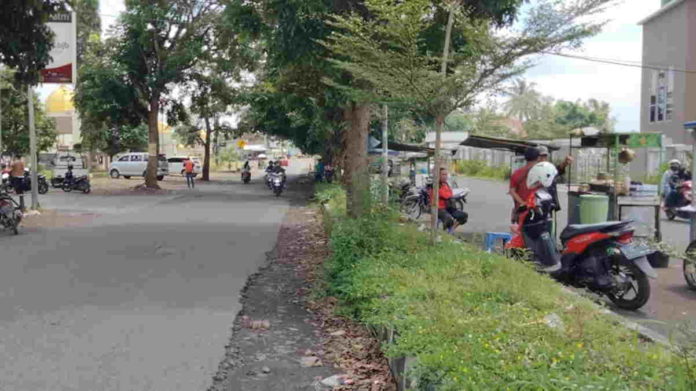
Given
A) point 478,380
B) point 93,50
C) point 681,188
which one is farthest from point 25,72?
point 93,50

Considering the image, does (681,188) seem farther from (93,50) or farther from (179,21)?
(93,50)

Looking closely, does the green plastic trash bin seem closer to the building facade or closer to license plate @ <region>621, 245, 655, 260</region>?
license plate @ <region>621, 245, 655, 260</region>

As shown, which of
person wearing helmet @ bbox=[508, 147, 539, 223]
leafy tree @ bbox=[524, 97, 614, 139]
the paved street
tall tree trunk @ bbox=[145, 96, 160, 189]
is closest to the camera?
the paved street

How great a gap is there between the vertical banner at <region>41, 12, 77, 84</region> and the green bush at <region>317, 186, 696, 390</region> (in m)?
12.1

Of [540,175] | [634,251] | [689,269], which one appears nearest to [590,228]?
[634,251]

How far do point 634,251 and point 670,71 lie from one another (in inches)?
1224

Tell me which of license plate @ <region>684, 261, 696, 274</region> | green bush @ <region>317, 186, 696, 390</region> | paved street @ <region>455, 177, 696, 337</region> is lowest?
paved street @ <region>455, 177, 696, 337</region>

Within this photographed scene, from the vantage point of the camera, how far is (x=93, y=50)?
29609 mm

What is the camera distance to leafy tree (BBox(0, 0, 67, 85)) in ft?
41.1

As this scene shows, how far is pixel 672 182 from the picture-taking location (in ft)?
59.5

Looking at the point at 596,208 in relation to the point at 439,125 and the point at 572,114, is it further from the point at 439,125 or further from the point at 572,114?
the point at 572,114

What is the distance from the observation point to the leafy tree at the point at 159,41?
27172mm

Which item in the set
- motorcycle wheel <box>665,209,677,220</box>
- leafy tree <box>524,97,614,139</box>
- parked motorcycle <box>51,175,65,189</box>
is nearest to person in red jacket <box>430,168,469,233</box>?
motorcycle wheel <box>665,209,677,220</box>

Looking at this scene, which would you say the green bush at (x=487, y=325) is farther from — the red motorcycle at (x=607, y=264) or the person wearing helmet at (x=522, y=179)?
the person wearing helmet at (x=522, y=179)
